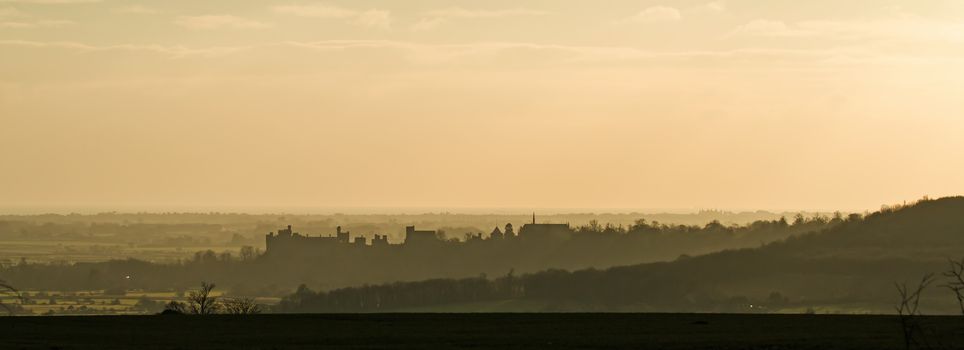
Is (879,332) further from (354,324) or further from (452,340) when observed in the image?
(354,324)

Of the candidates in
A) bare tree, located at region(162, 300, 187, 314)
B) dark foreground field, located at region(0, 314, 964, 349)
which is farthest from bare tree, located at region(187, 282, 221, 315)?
dark foreground field, located at region(0, 314, 964, 349)

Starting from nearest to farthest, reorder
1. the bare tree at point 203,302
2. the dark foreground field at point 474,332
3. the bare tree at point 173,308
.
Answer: the dark foreground field at point 474,332
the bare tree at point 173,308
the bare tree at point 203,302

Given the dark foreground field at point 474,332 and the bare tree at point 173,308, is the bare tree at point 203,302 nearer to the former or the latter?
the bare tree at point 173,308

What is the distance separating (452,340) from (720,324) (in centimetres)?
1990

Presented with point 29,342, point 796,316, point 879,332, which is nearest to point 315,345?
point 29,342

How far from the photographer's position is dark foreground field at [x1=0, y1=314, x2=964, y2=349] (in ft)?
242

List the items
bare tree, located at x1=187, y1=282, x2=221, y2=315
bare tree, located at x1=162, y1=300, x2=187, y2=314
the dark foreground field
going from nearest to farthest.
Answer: the dark foreground field, bare tree, located at x1=162, y1=300, x2=187, y2=314, bare tree, located at x1=187, y1=282, x2=221, y2=315

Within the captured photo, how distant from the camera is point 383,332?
84312 millimetres

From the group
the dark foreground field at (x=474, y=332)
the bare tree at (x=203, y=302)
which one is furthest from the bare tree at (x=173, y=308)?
the dark foreground field at (x=474, y=332)

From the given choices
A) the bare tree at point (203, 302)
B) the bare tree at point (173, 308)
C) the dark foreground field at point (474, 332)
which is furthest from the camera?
the bare tree at point (203, 302)

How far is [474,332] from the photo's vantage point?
83.8m

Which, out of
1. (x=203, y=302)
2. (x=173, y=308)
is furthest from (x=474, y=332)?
(x=203, y=302)

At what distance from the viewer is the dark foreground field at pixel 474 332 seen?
73688mm

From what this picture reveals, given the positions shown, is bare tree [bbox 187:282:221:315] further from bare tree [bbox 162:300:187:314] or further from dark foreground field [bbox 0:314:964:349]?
dark foreground field [bbox 0:314:964:349]
